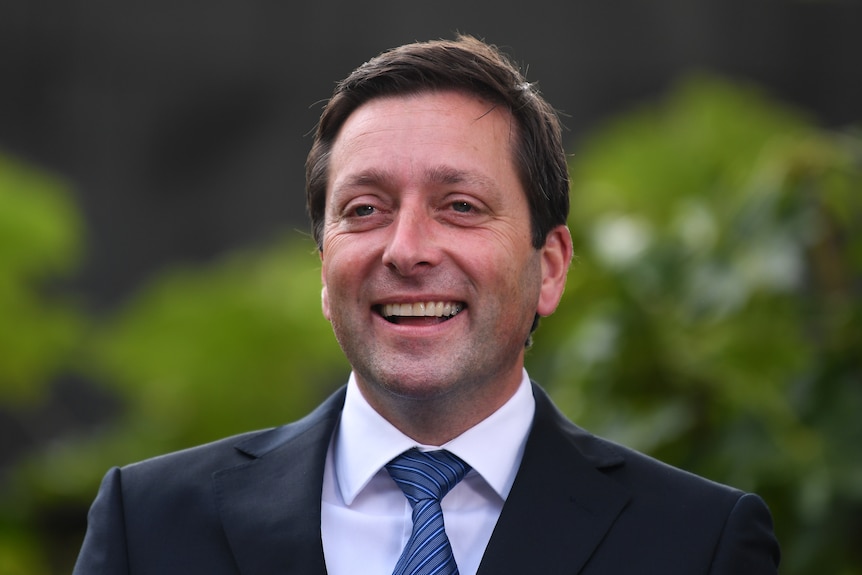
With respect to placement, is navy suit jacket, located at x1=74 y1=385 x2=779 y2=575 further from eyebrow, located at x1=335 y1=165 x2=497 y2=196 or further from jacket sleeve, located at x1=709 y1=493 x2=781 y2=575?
eyebrow, located at x1=335 y1=165 x2=497 y2=196

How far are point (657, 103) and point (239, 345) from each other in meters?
3.69

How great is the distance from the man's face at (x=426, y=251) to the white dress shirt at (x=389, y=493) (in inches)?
3.7

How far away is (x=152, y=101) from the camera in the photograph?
9.26 m

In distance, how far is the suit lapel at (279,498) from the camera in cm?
253

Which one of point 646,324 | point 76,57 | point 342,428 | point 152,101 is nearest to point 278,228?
point 152,101

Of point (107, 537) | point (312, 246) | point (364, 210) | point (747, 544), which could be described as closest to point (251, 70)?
point (312, 246)

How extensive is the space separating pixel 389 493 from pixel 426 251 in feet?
1.70

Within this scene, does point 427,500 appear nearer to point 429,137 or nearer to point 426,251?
point 426,251

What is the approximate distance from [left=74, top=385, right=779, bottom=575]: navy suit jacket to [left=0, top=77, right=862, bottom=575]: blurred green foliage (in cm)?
169

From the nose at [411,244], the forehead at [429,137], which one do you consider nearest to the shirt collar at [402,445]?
the nose at [411,244]

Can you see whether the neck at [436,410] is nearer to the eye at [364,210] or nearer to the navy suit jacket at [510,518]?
the navy suit jacket at [510,518]

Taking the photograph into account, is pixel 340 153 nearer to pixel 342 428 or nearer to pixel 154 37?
pixel 342 428

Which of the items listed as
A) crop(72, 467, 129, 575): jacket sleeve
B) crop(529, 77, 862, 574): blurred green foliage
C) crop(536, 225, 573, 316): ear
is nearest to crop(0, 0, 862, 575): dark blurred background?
crop(529, 77, 862, 574): blurred green foliage

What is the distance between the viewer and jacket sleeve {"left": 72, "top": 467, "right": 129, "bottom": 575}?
2.58 meters
